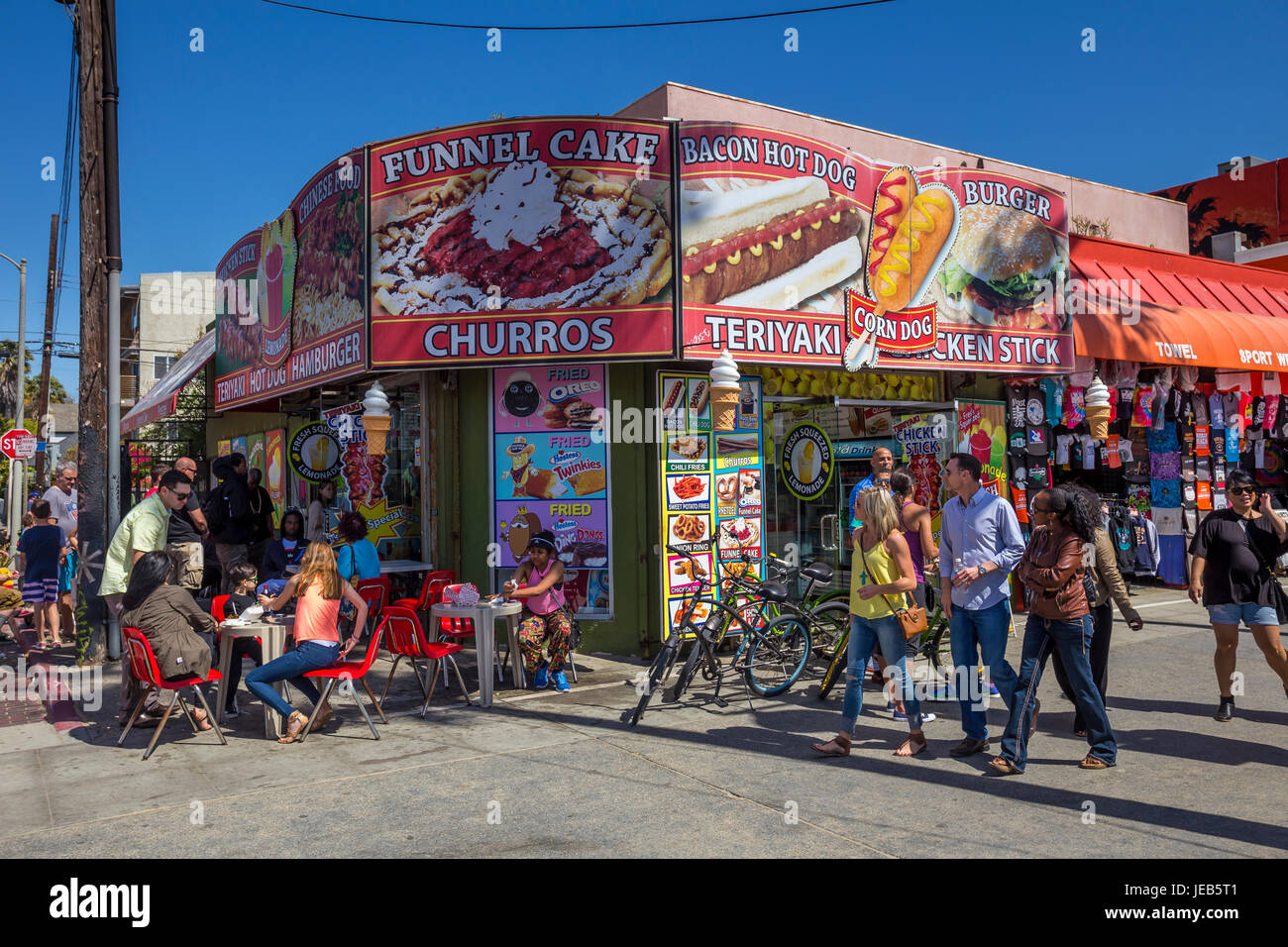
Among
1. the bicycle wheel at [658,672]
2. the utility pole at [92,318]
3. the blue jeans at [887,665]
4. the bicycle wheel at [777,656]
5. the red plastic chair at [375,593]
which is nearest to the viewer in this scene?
the blue jeans at [887,665]

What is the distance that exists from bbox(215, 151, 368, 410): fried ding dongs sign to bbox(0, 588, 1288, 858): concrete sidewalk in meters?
4.47

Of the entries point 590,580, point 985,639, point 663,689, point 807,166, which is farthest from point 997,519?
point 807,166

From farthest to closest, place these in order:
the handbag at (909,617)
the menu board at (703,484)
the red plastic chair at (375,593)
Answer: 1. the menu board at (703,484)
2. the red plastic chair at (375,593)
3. the handbag at (909,617)

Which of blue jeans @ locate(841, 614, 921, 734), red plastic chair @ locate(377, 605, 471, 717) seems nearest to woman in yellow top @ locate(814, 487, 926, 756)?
blue jeans @ locate(841, 614, 921, 734)

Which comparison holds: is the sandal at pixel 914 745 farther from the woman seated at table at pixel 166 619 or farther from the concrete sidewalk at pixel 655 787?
the woman seated at table at pixel 166 619

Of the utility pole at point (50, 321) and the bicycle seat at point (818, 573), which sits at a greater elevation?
the utility pole at point (50, 321)

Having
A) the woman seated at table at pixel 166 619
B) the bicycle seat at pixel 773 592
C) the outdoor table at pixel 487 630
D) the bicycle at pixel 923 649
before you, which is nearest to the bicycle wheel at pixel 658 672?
the bicycle seat at pixel 773 592

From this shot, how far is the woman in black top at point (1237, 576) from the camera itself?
22.3ft

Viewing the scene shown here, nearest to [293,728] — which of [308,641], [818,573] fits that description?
[308,641]

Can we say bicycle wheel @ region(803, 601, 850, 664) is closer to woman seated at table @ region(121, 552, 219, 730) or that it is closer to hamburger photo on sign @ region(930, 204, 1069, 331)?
hamburger photo on sign @ region(930, 204, 1069, 331)

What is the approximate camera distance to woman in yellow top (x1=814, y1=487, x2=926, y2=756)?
634 cm

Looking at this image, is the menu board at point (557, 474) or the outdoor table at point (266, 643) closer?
the outdoor table at point (266, 643)

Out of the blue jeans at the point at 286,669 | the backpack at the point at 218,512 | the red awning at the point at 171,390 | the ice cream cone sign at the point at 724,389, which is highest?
the red awning at the point at 171,390

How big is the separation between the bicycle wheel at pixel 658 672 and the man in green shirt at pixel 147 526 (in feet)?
14.0
